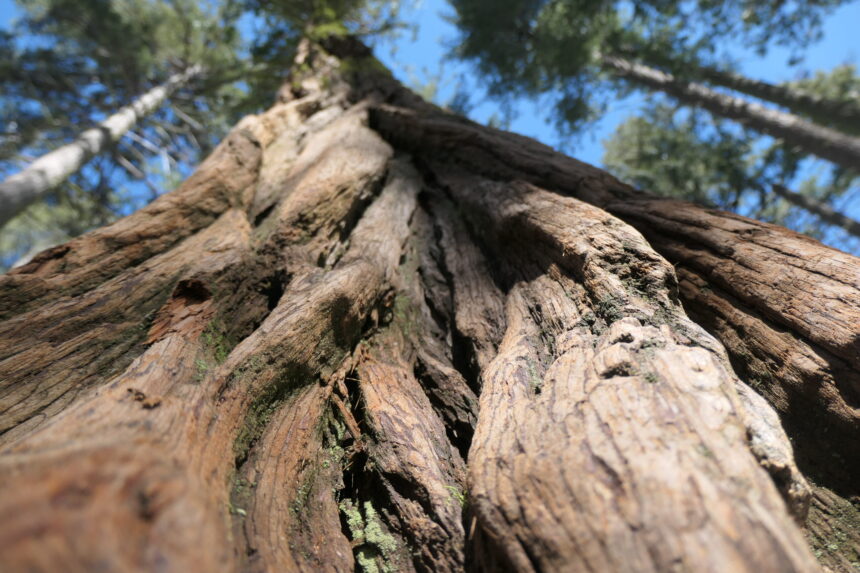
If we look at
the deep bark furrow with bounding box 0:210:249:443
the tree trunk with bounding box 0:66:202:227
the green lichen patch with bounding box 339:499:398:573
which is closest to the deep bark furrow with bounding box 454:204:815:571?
the green lichen patch with bounding box 339:499:398:573

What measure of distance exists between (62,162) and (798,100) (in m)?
12.6

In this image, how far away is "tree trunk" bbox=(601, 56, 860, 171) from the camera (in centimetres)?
657

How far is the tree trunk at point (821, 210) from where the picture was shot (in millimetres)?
8898

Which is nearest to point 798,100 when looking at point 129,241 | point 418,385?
point 418,385

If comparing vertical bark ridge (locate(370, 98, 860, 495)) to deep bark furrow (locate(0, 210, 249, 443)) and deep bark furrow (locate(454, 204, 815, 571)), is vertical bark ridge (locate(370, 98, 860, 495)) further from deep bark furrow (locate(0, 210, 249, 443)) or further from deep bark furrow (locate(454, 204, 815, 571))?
deep bark furrow (locate(0, 210, 249, 443))

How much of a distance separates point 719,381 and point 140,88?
1211 centimetres

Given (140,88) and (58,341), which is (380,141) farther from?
(140,88)

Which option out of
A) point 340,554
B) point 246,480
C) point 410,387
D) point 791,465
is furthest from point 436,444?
point 791,465

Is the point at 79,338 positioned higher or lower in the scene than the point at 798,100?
lower

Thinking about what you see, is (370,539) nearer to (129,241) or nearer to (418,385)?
(418,385)

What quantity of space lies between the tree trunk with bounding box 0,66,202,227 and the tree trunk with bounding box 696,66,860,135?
1094 cm

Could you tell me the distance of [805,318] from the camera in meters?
1.59

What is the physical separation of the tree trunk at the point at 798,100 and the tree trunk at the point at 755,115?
0.38 metres

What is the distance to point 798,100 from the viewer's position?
809cm
